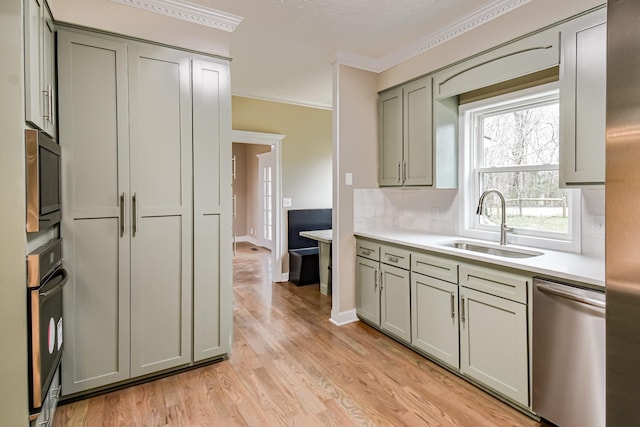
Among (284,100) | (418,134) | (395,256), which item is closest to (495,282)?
(395,256)

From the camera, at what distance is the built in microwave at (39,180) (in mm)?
1510

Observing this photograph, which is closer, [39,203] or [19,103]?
[19,103]

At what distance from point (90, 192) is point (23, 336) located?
3.08ft

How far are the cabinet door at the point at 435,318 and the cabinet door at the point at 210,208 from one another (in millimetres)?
1493

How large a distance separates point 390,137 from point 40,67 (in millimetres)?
2706

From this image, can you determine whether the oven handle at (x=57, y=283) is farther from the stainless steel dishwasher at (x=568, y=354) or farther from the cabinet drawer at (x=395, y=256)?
the stainless steel dishwasher at (x=568, y=354)

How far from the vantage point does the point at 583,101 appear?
192 centimetres

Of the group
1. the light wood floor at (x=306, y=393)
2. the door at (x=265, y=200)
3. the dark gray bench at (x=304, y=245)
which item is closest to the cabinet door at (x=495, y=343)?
the light wood floor at (x=306, y=393)

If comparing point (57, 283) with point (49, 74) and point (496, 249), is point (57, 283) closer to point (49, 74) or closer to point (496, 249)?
point (49, 74)

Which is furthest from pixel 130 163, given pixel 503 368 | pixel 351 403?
pixel 503 368

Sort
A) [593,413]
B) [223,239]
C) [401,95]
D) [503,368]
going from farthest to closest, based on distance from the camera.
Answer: [401,95] < [223,239] < [503,368] < [593,413]

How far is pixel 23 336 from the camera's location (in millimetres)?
1485

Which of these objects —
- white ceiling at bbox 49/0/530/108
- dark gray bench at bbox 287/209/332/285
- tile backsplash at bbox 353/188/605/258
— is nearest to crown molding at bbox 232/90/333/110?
white ceiling at bbox 49/0/530/108

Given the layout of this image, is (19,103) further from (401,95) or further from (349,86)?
(401,95)
